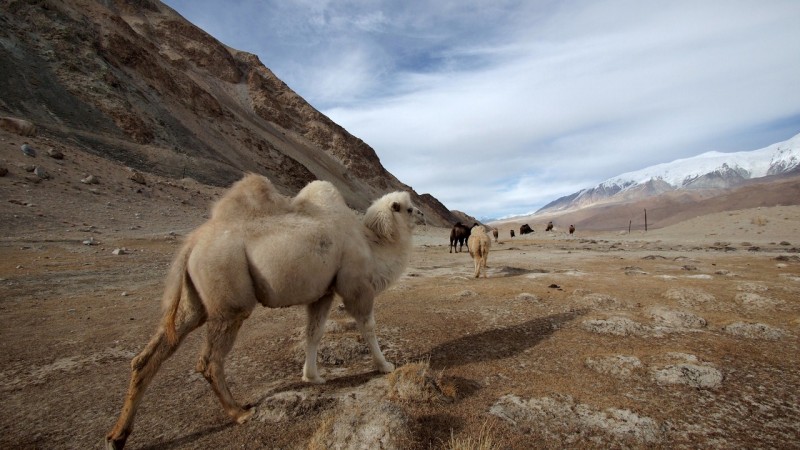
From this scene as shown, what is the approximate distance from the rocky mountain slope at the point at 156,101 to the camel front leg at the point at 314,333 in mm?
38054

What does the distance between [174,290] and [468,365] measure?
407 centimetres

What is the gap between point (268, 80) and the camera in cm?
10081

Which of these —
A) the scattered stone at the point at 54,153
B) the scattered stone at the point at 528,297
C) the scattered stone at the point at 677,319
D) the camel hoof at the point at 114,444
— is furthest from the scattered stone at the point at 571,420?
→ the scattered stone at the point at 54,153

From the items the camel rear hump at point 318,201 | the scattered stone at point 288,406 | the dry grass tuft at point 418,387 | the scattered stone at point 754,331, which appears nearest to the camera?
the scattered stone at point 288,406

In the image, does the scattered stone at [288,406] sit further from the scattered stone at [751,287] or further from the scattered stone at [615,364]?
the scattered stone at [751,287]

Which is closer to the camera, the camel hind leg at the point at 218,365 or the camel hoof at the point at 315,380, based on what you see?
the camel hind leg at the point at 218,365

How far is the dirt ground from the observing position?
4.34 m

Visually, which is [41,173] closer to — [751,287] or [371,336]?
[371,336]

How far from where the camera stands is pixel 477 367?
5.96m

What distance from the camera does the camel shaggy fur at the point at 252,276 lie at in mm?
4621

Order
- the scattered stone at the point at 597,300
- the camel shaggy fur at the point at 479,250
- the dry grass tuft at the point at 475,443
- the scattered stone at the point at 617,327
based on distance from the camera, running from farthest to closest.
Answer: the camel shaggy fur at the point at 479,250
the scattered stone at the point at 597,300
the scattered stone at the point at 617,327
the dry grass tuft at the point at 475,443

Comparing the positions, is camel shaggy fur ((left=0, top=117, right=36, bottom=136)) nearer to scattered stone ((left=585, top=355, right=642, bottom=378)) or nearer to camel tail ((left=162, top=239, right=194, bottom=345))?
camel tail ((left=162, top=239, right=194, bottom=345))

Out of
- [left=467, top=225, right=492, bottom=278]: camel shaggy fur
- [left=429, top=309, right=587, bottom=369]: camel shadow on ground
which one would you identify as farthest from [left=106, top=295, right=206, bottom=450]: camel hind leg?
[left=467, top=225, right=492, bottom=278]: camel shaggy fur

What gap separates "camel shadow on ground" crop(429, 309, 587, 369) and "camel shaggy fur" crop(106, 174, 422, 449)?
1.14 m
